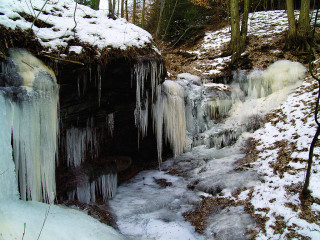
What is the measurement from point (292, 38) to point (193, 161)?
6.73 m

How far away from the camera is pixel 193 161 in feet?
21.8

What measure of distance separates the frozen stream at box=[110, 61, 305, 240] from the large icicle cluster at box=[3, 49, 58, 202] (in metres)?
1.68

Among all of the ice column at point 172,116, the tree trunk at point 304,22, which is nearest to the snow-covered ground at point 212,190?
the ice column at point 172,116

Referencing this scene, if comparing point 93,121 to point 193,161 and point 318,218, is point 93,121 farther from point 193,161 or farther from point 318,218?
point 318,218

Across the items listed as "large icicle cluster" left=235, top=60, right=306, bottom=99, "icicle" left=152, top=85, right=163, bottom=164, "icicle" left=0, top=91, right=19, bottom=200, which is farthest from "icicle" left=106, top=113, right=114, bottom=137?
"large icicle cluster" left=235, top=60, right=306, bottom=99

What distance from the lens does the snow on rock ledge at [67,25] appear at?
12.2 feet

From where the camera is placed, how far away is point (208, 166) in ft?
19.2

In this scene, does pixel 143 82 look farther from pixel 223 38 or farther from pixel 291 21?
pixel 223 38

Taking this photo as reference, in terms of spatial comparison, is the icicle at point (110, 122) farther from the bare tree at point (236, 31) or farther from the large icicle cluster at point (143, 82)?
the bare tree at point (236, 31)

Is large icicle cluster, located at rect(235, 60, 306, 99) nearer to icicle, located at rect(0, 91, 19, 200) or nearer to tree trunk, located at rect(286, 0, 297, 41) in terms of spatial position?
tree trunk, located at rect(286, 0, 297, 41)

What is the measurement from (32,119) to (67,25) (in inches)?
85.5

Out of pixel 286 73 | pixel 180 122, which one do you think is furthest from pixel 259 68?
pixel 180 122

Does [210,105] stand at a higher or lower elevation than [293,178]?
higher

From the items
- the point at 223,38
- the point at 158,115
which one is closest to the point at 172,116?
the point at 158,115
